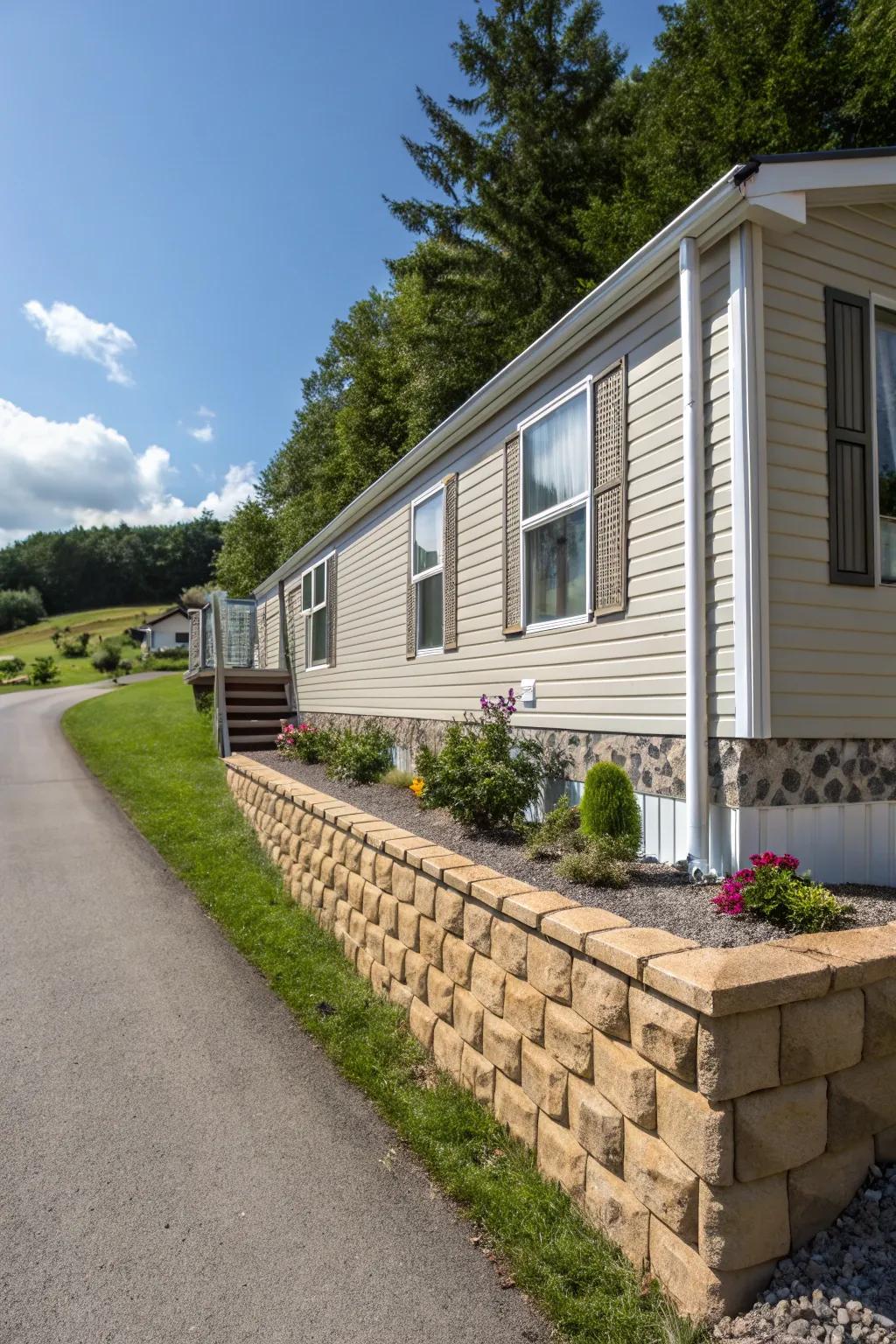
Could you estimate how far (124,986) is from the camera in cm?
464

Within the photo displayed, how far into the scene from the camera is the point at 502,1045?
3.17 metres

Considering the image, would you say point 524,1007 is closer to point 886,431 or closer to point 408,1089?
point 408,1089

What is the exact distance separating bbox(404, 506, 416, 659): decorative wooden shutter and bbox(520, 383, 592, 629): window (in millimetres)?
2471

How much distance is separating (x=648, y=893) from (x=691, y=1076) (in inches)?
60.8

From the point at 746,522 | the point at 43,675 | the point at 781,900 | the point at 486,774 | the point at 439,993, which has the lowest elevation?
the point at 439,993

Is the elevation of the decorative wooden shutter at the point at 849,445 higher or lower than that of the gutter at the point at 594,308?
lower

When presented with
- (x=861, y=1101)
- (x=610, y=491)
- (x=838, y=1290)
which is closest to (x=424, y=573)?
(x=610, y=491)

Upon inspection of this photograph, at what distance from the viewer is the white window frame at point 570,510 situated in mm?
4930

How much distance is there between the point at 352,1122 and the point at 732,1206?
5.76ft

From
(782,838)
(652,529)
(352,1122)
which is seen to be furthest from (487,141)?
(352,1122)

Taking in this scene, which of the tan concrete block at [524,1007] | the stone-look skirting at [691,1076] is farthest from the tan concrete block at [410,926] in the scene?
the tan concrete block at [524,1007]

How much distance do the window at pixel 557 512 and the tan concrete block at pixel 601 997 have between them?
2.73 meters

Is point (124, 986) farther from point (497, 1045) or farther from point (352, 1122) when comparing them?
point (497, 1045)

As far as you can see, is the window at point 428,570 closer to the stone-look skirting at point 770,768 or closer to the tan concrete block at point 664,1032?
the stone-look skirting at point 770,768
